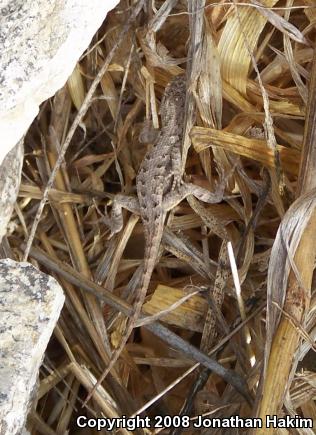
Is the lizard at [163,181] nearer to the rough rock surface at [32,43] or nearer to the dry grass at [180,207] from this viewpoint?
the dry grass at [180,207]

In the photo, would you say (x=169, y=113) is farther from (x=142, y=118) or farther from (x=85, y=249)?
(x=85, y=249)

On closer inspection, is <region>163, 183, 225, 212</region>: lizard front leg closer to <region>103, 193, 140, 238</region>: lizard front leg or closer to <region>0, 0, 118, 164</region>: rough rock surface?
<region>103, 193, 140, 238</region>: lizard front leg

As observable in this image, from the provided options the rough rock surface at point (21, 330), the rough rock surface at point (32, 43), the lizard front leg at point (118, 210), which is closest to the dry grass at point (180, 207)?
the lizard front leg at point (118, 210)

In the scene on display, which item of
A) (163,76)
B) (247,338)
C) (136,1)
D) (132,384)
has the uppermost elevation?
(136,1)

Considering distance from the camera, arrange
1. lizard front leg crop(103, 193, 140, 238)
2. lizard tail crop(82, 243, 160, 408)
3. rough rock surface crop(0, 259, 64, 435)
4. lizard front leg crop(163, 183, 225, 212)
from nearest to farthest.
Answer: rough rock surface crop(0, 259, 64, 435)
lizard tail crop(82, 243, 160, 408)
lizard front leg crop(163, 183, 225, 212)
lizard front leg crop(103, 193, 140, 238)

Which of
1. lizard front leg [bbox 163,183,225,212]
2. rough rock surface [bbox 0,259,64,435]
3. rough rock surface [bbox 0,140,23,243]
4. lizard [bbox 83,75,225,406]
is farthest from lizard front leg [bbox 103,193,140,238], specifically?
rough rock surface [bbox 0,259,64,435]

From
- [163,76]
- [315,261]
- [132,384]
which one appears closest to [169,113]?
[163,76]
